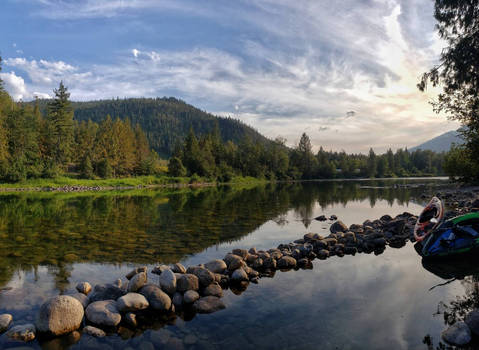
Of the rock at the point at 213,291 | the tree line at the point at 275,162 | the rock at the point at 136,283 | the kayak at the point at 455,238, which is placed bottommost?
the rock at the point at 213,291

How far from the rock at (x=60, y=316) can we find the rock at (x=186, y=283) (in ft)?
8.65

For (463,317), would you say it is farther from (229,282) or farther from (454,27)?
(454,27)

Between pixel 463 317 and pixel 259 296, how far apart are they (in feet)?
17.7

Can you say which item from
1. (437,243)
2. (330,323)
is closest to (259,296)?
(330,323)

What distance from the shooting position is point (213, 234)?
18.5 m

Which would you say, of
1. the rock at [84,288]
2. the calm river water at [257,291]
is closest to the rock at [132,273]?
the calm river water at [257,291]

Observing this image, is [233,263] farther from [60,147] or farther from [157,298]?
[60,147]

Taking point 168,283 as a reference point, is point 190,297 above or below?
below

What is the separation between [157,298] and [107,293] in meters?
1.50

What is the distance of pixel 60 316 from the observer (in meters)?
6.95

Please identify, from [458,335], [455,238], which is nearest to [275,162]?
[455,238]

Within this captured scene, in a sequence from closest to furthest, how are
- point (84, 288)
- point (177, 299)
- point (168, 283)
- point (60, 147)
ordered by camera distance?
point (177, 299) < point (168, 283) < point (84, 288) < point (60, 147)

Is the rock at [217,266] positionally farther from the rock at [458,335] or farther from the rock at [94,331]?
the rock at [458,335]

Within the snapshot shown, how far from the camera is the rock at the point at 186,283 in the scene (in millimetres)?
8945
